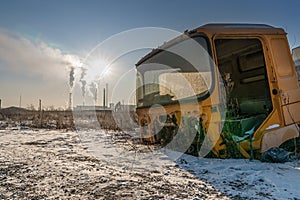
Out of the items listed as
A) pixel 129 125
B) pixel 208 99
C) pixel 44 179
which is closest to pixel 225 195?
pixel 208 99

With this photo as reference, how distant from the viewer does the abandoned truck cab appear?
3293 mm

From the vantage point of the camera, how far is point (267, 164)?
2908 millimetres

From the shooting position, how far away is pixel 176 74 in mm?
4473

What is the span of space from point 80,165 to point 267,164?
8.52 ft

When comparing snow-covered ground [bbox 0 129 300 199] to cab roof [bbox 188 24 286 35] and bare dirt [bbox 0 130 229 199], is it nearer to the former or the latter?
bare dirt [bbox 0 130 229 199]

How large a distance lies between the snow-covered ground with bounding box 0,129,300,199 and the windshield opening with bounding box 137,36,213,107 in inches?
46.7

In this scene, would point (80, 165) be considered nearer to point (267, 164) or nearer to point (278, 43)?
point (267, 164)

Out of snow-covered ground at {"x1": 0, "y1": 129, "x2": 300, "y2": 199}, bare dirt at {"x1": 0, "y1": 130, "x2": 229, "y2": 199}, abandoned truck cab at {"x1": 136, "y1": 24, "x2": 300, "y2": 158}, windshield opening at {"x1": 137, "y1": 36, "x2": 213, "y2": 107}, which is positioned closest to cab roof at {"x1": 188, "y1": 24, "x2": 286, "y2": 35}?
abandoned truck cab at {"x1": 136, "y1": 24, "x2": 300, "y2": 158}

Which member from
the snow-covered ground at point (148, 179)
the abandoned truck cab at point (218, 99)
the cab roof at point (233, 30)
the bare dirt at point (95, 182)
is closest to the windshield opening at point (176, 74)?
the abandoned truck cab at point (218, 99)

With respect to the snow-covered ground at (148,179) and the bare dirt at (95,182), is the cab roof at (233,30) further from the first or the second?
the bare dirt at (95,182)

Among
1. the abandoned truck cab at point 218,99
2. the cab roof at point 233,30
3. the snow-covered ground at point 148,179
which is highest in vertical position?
the cab roof at point 233,30

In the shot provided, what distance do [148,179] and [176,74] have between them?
2518 mm

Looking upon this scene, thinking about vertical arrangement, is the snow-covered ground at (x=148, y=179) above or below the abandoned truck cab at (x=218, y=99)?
below

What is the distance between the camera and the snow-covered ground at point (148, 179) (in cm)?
203
